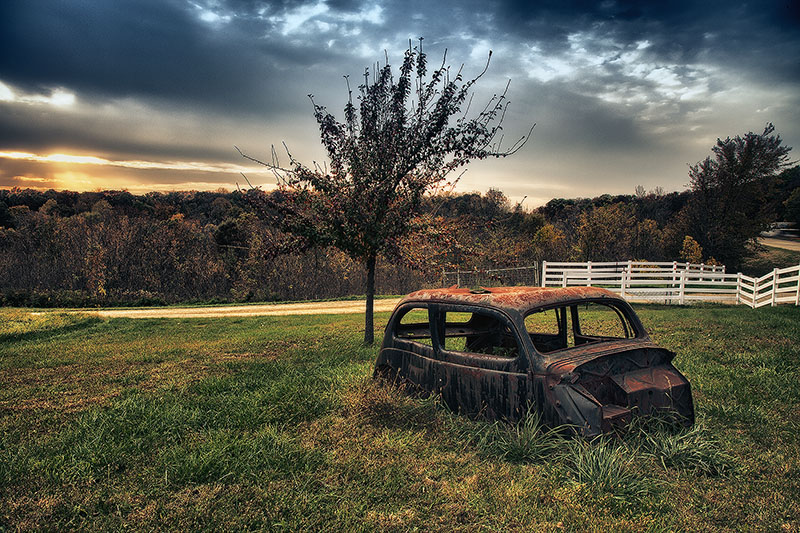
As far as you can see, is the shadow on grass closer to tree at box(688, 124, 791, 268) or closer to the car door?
the car door

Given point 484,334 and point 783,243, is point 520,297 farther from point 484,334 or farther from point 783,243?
point 783,243

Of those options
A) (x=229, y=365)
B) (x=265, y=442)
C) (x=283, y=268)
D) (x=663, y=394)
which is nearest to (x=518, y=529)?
(x=663, y=394)

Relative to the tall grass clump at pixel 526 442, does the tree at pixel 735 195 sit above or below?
above

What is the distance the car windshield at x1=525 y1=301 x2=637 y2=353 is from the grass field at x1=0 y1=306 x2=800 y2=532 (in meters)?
1.21

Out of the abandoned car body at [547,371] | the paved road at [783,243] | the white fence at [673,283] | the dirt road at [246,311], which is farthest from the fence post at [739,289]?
the paved road at [783,243]

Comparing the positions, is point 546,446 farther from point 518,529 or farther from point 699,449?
point 699,449

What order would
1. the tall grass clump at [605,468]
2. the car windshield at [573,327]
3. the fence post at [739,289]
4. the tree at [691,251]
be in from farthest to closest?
1. the tree at [691,251]
2. the fence post at [739,289]
3. the car windshield at [573,327]
4. the tall grass clump at [605,468]

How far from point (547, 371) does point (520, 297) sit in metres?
0.77

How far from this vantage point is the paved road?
5001 cm

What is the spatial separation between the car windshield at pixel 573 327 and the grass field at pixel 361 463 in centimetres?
121

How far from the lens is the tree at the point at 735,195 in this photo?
120 feet

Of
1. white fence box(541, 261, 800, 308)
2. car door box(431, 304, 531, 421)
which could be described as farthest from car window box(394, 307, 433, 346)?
white fence box(541, 261, 800, 308)

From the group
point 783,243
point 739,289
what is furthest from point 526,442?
point 783,243

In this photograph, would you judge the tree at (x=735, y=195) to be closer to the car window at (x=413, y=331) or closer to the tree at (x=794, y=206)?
the tree at (x=794, y=206)
